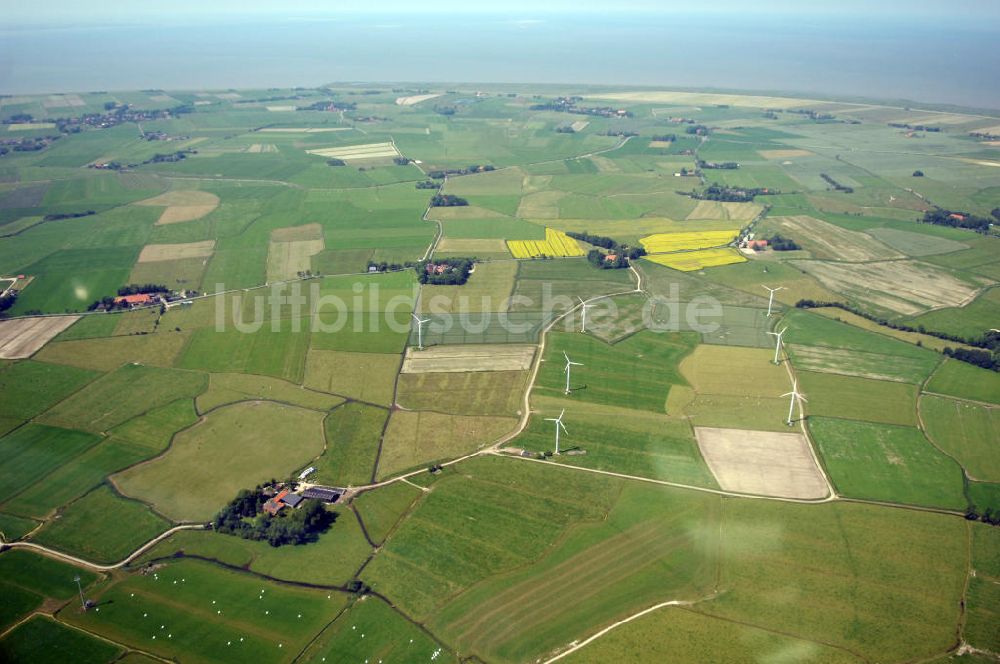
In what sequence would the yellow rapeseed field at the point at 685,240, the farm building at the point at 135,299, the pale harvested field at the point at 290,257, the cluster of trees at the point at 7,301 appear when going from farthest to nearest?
the yellow rapeseed field at the point at 685,240, the pale harvested field at the point at 290,257, the farm building at the point at 135,299, the cluster of trees at the point at 7,301

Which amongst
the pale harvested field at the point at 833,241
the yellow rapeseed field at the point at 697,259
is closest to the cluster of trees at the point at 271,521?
the yellow rapeseed field at the point at 697,259

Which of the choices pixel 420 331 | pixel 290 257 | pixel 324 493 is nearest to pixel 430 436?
pixel 324 493

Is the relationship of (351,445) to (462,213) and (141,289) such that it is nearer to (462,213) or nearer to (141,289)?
(141,289)

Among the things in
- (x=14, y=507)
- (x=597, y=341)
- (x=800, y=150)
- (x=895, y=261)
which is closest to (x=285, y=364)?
(x=14, y=507)

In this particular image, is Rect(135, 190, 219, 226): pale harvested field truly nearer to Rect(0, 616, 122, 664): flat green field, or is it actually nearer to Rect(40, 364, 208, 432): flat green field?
Rect(40, 364, 208, 432): flat green field

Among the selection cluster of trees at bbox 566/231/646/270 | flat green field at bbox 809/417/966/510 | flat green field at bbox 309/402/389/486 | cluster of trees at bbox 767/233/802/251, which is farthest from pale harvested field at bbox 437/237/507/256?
flat green field at bbox 809/417/966/510

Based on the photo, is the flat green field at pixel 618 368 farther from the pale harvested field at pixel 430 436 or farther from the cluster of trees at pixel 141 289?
the cluster of trees at pixel 141 289

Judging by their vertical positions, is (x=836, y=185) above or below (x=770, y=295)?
above
